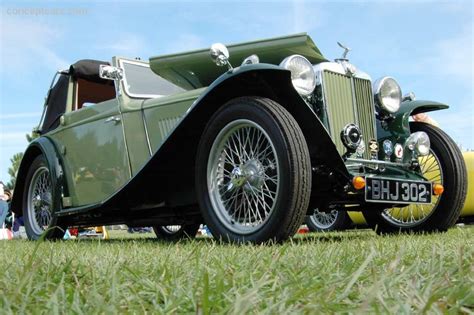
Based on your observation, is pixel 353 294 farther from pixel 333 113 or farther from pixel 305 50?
pixel 305 50

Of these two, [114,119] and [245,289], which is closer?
[245,289]

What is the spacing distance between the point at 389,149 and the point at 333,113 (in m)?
0.56

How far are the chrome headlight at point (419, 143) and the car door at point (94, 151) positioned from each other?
84.3 inches

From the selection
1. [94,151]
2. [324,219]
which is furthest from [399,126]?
[324,219]

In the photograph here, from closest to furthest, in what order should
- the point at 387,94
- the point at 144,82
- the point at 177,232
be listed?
the point at 387,94, the point at 144,82, the point at 177,232

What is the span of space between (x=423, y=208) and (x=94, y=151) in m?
2.77

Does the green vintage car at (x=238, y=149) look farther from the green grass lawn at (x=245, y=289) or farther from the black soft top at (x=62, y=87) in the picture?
the green grass lawn at (x=245, y=289)

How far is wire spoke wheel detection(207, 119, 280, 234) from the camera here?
9.67 ft

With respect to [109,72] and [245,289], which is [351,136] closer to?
[109,72]

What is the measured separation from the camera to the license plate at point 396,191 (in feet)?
9.83

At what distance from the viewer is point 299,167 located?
268cm

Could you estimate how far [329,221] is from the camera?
6.45m

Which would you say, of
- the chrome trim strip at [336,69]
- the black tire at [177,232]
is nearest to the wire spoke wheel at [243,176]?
the chrome trim strip at [336,69]

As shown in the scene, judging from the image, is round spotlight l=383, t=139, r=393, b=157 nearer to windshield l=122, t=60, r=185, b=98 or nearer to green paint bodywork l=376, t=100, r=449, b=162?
green paint bodywork l=376, t=100, r=449, b=162
